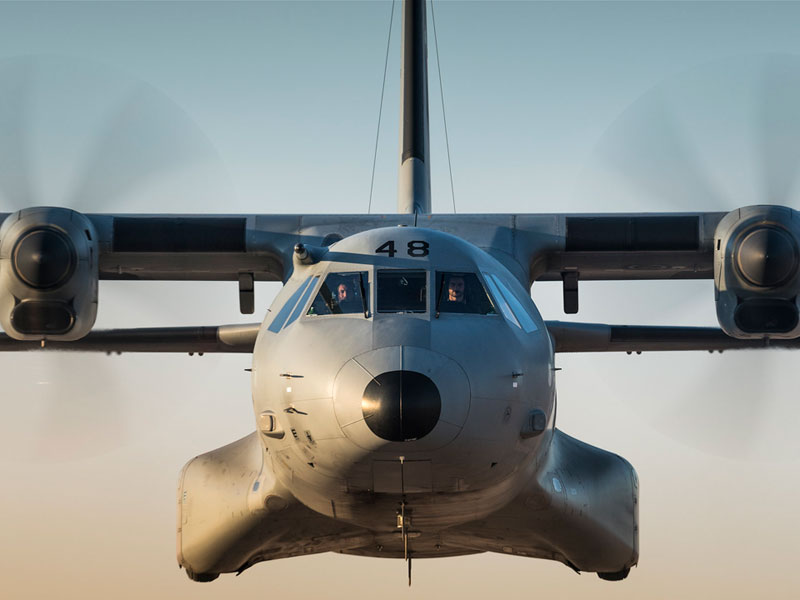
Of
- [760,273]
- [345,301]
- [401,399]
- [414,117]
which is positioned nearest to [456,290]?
[345,301]

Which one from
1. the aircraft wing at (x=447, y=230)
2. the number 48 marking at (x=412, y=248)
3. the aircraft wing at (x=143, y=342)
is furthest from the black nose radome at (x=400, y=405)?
the aircraft wing at (x=143, y=342)

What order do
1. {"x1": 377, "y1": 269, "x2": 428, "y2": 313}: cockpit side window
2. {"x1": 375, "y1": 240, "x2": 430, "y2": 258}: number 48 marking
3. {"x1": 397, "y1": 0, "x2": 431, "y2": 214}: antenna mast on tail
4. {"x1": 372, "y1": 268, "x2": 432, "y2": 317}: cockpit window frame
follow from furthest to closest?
{"x1": 397, "y1": 0, "x2": 431, "y2": 214}: antenna mast on tail < {"x1": 375, "y1": 240, "x2": 430, "y2": 258}: number 48 marking < {"x1": 377, "y1": 269, "x2": 428, "y2": 313}: cockpit side window < {"x1": 372, "y1": 268, "x2": 432, "y2": 317}: cockpit window frame

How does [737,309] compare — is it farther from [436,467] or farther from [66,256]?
[66,256]

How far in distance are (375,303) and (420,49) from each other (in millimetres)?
10176

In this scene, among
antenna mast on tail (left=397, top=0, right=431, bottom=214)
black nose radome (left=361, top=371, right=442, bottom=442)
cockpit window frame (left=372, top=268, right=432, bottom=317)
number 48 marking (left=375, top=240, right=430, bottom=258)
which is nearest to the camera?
black nose radome (left=361, top=371, right=442, bottom=442)

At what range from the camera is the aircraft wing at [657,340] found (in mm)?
13742

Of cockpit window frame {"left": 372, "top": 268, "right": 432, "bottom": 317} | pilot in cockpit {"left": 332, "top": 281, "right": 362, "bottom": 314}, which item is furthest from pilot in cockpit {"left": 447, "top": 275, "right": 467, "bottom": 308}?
pilot in cockpit {"left": 332, "top": 281, "right": 362, "bottom": 314}

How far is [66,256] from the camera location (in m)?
11.8

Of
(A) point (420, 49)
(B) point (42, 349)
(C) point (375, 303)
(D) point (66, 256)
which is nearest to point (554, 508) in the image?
(C) point (375, 303)

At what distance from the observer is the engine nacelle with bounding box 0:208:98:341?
461 inches

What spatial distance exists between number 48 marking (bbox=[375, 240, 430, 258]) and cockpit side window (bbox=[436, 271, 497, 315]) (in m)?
0.26

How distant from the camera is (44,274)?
38.3 feet

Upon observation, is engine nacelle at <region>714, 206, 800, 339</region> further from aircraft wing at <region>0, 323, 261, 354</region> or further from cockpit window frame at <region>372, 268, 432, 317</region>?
aircraft wing at <region>0, 323, 261, 354</region>

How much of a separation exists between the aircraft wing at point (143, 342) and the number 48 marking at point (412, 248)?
15.9ft
